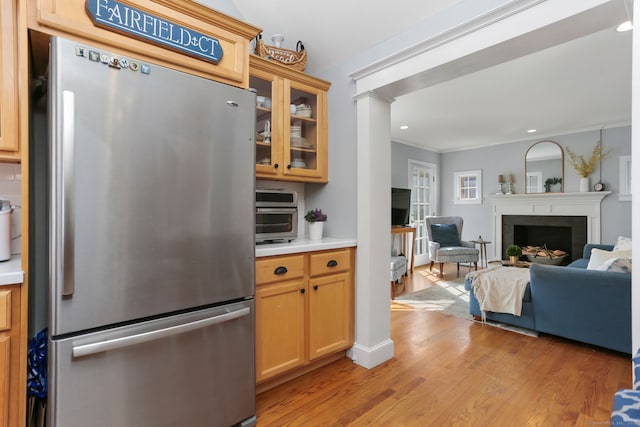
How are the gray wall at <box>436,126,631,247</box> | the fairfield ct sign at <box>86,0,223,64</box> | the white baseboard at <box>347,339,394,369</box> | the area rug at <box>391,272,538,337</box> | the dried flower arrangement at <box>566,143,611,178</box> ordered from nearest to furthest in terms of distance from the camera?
1. the fairfield ct sign at <box>86,0,223,64</box>
2. the white baseboard at <box>347,339,394,369</box>
3. the area rug at <box>391,272,538,337</box>
4. the gray wall at <box>436,126,631,247</box>
5. the dried flower arrangement at <box>566,143,611,178</box>

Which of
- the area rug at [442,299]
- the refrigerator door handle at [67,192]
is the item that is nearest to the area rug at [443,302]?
the area rug at [442,299]

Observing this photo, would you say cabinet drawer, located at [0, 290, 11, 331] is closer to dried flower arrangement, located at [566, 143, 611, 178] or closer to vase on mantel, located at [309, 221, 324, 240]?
vase on mantel, located at [309, 221, 324, 240]

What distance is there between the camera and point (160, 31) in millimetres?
1456

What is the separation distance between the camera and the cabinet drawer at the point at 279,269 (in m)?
1.91

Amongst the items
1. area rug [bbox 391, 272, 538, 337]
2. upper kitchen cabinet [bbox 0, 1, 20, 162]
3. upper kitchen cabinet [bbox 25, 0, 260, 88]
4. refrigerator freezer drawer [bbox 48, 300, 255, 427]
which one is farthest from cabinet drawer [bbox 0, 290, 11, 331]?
area rug [bbox 391, 272, 538, 337]

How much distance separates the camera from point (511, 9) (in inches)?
62.7

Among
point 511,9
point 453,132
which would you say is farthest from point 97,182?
point 453,132

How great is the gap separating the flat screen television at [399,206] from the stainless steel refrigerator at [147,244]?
3967 millimetres

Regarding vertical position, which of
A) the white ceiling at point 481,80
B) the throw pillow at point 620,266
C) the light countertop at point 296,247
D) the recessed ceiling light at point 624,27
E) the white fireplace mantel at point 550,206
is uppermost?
the white ceiling at point 481,80

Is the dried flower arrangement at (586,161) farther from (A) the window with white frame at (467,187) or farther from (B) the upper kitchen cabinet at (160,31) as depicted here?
(B) the upper kitchen cabinet at (160,31)

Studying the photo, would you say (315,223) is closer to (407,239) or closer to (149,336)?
(149,336)

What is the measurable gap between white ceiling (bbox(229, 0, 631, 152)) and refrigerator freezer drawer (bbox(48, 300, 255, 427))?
1937mm

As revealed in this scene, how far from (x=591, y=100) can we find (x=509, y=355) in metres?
3.34

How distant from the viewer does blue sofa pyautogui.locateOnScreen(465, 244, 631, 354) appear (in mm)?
2488
